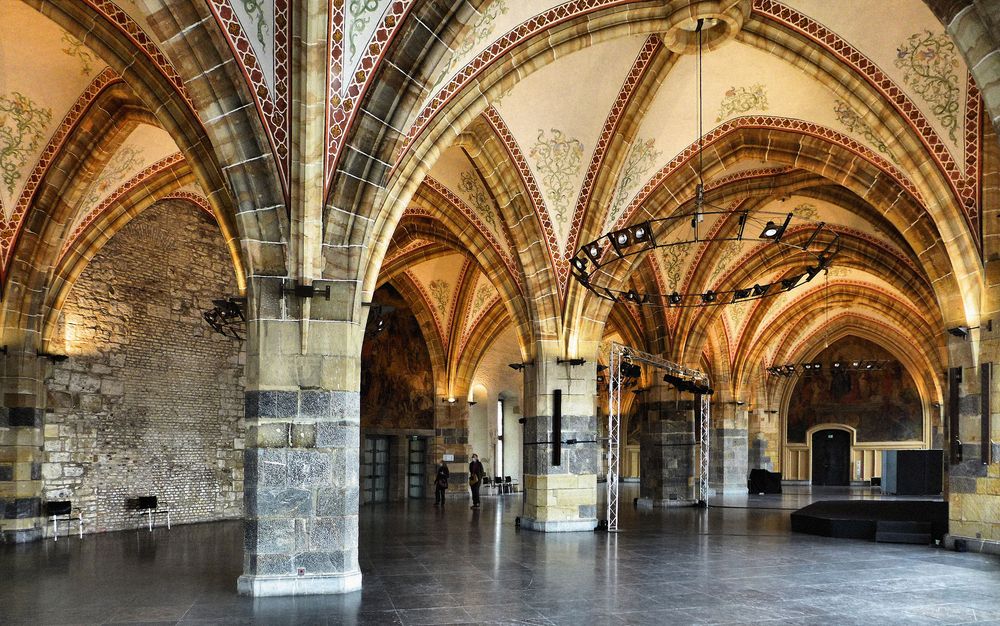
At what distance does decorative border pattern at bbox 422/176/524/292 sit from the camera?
1360 cm

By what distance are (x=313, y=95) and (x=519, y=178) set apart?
4948 mm

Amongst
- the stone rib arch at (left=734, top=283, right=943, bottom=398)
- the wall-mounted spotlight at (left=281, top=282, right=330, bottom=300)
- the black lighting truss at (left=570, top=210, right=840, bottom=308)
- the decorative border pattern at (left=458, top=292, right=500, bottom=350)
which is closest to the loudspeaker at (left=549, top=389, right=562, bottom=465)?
the black lighting truss at (left=570, top=210, right=840, bottom=308)

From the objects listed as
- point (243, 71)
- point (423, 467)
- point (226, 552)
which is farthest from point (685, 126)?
point (423, 467)

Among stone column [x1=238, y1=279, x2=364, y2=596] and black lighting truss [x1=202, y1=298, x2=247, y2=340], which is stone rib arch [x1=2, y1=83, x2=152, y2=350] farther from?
stone column [x1=238, y1=279, x2=364, y2=596]

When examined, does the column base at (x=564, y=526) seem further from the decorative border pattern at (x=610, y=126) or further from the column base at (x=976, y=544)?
the column base at (x=976, y=544)

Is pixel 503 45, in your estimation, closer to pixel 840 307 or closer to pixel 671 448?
pixel 671 448

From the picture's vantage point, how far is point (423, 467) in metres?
21.9

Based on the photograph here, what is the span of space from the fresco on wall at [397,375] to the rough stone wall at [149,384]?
535cm

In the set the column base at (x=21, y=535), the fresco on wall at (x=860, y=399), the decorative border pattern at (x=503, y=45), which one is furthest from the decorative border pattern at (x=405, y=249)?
the fresco on wall at (x=860, y=399)

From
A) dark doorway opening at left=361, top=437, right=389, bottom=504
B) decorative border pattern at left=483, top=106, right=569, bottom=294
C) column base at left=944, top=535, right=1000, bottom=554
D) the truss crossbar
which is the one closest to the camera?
column base at left=944, top=535, right=1000, bottom=554

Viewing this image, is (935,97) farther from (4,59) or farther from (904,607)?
(4,59)

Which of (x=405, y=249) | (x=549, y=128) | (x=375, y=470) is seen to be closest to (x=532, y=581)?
(x=549, y=128)

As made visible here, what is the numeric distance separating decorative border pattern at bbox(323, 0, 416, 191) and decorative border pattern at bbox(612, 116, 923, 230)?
5.88 meters

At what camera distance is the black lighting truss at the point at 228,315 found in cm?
892
